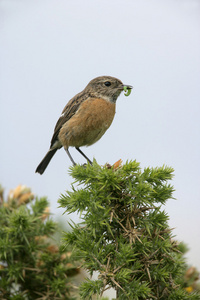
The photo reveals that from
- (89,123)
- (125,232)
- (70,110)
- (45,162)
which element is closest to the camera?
(125,232)

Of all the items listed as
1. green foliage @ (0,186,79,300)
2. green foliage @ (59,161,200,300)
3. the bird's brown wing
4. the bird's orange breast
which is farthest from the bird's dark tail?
green foliage @ (59,161,200,300)

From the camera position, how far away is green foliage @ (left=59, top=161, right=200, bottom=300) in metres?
1.79

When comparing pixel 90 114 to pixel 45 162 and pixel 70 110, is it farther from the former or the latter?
pixel 45 162

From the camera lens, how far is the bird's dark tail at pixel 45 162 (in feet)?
18.1

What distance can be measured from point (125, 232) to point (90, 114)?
8.93ft

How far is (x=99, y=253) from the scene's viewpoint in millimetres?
1819

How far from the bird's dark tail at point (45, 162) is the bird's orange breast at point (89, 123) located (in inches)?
35.8

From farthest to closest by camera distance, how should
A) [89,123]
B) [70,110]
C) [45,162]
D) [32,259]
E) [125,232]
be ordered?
1. [45,162]
2. [70,110]
3. [89,123]
4. [32,259]
5. [125,232]

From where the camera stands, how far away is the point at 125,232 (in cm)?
192

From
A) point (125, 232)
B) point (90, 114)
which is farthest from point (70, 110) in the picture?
point (125, 232)

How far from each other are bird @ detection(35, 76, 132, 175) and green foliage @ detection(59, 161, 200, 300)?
2.43 metres

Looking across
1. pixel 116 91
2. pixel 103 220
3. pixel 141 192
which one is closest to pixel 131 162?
pixel 141 192

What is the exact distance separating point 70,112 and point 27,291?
9.19ft

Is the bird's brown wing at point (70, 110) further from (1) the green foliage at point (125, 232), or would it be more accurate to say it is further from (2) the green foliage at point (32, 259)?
(1) the green foliage at point (125, 232)
